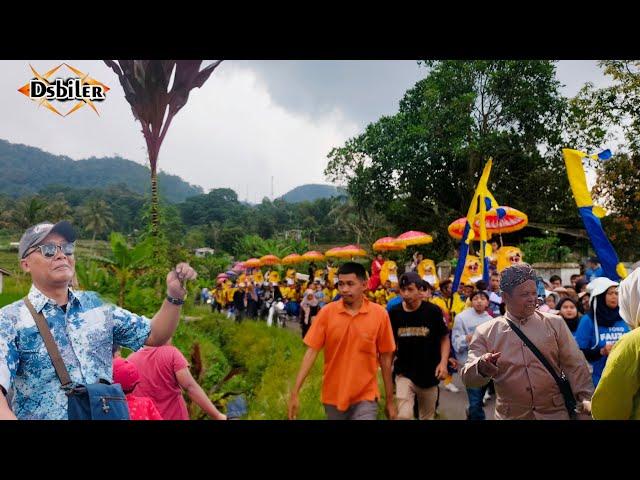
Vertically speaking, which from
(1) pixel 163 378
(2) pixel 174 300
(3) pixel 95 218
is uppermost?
(3) pixel 95 218

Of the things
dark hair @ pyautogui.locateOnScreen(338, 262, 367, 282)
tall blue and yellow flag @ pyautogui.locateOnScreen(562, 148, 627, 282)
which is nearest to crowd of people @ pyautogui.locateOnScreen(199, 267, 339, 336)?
tall blue and yellow flag @ pyautogui.locateOnScreen(562, 148, 627, 282)

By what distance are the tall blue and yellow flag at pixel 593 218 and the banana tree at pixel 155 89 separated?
3.47 meters

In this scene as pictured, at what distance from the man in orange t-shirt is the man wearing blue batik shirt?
5.05 feet

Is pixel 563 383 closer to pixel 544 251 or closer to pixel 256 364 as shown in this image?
pixel 256 364

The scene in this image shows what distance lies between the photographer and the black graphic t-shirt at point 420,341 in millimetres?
4570

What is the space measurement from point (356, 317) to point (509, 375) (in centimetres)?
117

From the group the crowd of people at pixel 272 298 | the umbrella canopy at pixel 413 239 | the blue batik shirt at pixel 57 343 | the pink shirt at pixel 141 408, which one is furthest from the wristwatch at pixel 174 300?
the crowd of people at pixel 272 298

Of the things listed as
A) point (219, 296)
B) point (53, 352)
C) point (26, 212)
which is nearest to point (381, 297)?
point (26, 212)

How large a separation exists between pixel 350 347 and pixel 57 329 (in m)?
2.05

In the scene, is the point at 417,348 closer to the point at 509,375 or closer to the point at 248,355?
the point at 509,375

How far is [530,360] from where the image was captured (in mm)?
3156
